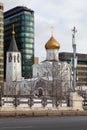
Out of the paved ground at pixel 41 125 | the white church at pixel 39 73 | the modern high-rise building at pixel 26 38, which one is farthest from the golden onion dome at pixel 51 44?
the paved ground at pixel 41 125

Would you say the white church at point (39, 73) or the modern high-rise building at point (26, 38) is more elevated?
the modern high-rise building at point (26, 38)

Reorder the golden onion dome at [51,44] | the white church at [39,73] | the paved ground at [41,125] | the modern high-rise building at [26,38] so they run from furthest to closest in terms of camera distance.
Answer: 1. the modern high-rise building at [26,38]
2. the golden onion dome at [51,44]
3. the white church at [39,73]
4. the paved ground at [41,125]

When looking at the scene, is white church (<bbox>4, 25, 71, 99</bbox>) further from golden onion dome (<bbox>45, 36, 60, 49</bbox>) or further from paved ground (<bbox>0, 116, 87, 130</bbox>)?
paved ground (<bbox>0, 116, 87, 130</bbox>)

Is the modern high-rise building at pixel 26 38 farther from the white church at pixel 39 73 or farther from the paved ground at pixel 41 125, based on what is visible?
the paved ground at pixel 41 125

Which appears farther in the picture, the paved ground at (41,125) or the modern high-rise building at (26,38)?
the modern high-rise building at (26,38)

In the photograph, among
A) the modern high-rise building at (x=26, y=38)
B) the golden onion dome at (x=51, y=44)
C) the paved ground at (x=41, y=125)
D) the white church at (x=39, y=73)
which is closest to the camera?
the paved ground at (x=41, y=125)

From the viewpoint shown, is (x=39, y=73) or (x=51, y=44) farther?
(x=39, y=73)

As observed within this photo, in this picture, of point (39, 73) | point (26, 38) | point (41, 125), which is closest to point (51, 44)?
point (39, 73)

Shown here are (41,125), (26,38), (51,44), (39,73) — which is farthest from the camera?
(26,38)

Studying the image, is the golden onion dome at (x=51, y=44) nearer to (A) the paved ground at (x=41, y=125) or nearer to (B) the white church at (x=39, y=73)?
(B) the white church at (x=39, y=73)

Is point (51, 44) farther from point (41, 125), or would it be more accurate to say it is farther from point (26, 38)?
point (41, 125)

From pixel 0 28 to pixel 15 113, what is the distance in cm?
11688

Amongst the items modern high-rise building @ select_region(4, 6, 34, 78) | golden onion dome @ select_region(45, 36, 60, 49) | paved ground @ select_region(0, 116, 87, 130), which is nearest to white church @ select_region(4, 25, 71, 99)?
golden onion dome @ select_region(45, 36, 60, 49)

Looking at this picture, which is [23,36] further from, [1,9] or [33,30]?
[1,9]
